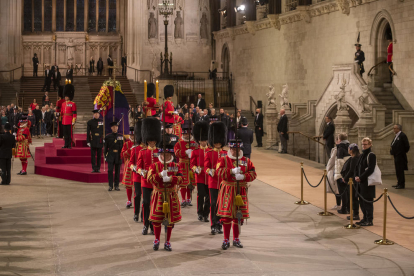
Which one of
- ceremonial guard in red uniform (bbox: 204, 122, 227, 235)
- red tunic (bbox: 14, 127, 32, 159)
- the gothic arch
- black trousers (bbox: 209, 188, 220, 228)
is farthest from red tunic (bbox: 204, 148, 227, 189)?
the gothic arch

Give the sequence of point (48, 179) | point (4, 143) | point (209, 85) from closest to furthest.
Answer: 1. point (4, 143)
2. point (48, 179)
3. point (209, 85)

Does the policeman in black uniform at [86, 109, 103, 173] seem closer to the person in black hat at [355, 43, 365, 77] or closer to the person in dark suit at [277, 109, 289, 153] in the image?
the person in dark suit at [277, 109, 289, 153]

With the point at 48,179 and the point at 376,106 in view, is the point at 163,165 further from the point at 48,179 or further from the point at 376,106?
the point at 376,106

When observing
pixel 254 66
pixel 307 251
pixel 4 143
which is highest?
pixel 254 66

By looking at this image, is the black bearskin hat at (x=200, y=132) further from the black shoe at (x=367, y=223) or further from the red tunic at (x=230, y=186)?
the black shoe at (x=367, y=223)

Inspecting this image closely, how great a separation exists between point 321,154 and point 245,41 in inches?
515

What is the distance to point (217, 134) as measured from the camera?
1057 cm

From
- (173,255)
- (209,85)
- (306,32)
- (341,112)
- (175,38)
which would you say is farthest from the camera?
(175,38)

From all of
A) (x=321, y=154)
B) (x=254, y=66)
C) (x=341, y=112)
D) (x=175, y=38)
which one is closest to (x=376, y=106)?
(x=341, y=112)

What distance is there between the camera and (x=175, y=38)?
39344 millimetres

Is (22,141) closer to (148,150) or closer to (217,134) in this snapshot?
(148,150)

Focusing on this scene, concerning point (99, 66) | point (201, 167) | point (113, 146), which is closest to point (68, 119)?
point (113, 146)

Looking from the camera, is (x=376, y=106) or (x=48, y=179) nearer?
(x=48, y=179)

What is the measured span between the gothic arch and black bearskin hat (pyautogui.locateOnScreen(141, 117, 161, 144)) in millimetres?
13249
